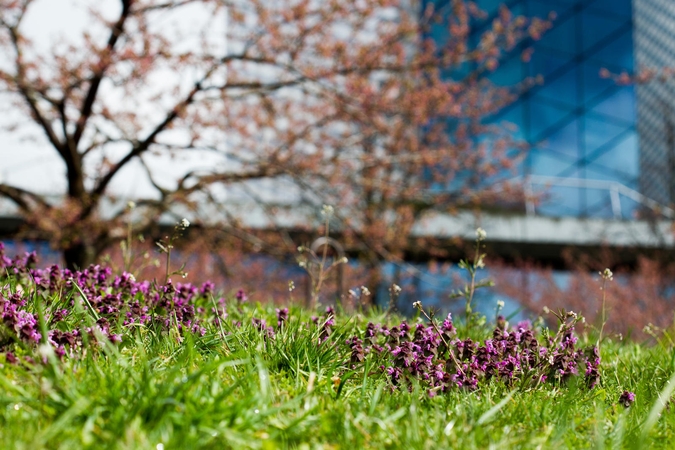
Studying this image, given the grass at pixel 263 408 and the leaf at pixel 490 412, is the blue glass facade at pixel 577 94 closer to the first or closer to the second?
the grass at pixel 263 408

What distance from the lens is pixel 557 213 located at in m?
20.8

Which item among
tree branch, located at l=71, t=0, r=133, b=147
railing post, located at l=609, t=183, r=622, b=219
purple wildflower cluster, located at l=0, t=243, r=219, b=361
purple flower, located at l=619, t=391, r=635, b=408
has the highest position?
tree branch, located at l=71, t=0, r=133, b=147

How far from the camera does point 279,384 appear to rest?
2838 mm

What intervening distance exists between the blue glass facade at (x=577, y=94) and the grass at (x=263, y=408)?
79.4ft

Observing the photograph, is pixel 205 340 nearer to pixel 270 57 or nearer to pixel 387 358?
pixel 387 358

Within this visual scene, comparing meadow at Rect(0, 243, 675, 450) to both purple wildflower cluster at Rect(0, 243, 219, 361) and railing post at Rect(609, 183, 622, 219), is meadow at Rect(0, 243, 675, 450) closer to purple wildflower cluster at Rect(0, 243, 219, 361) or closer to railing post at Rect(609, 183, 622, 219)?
purple wildflower cluster at Rect(0, 243, 219, 361)

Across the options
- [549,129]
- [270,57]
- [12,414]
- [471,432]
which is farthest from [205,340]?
[549,129]

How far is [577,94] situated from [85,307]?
26.9 meters

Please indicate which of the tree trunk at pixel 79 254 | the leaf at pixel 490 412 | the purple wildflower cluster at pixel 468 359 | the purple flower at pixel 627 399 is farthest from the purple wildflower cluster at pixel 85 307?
the tree trunk at pixel 79 254

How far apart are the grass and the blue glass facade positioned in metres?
24.2

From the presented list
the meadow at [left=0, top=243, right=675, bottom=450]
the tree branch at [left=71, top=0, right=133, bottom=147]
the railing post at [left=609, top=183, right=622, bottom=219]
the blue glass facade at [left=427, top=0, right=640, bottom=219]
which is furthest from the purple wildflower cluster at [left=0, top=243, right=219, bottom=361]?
the blue glass facade at [left=427, top=0, right=640, bottom=219]

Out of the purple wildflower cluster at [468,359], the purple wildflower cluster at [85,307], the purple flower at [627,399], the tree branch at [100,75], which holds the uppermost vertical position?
the tree branch at [100,75]

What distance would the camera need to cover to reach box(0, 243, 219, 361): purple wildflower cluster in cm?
280

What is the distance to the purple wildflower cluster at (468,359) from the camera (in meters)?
3.08
